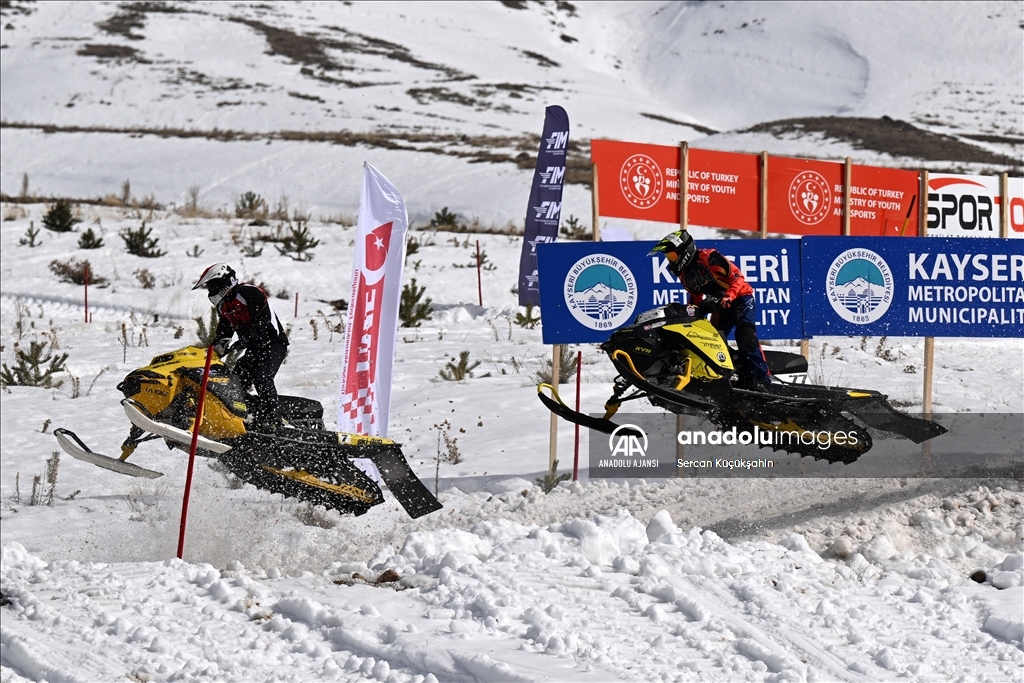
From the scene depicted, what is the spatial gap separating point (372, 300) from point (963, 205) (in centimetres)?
540

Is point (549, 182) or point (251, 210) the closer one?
point (549, 182)

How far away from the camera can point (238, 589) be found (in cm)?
736

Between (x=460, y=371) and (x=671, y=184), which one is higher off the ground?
(x=671, y=184)

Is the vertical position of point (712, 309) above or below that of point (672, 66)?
below

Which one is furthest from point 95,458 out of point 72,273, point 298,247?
point 298,247

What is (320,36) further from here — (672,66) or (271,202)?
(271,202)

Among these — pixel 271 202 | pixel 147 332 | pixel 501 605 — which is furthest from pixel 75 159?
pixel 501 605

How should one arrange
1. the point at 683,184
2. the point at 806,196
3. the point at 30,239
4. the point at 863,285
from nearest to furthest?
the point at 863,285
the point at 683,184
the point at 806,196
the point at 30,239

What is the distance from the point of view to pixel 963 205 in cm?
986

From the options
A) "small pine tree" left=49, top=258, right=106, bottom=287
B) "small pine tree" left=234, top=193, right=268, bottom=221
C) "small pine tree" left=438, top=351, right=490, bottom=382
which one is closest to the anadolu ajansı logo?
"small pine tree" left=438, top=351, right=490, bottom=382

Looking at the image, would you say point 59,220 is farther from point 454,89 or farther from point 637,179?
point 454,89

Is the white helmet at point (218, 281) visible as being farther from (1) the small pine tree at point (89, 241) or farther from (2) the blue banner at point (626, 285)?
(1) the small pine tree at point (89, 241)

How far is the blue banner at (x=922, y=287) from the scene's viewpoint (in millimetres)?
9039

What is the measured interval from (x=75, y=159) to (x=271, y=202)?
1268cm
